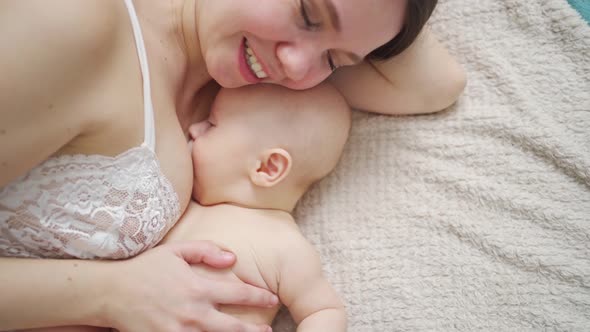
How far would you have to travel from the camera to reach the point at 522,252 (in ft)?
3.94

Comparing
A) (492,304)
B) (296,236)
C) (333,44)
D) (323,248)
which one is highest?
(333,44)

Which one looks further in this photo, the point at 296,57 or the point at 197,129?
the point at 197,129

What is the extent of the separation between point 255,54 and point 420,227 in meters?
0.53

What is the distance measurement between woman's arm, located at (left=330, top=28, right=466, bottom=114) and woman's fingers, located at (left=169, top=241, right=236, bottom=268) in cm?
49

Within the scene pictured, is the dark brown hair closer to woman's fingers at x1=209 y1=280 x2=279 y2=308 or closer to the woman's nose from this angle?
the woman's nose

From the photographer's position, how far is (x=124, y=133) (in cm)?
94

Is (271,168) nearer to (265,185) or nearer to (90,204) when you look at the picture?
(265,185)

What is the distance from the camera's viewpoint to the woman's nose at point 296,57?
38.8 inches

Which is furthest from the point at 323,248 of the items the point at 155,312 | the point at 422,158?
the point at 155,312

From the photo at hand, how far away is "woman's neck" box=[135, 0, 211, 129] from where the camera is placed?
42.6 inches

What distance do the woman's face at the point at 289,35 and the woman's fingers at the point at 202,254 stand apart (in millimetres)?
322

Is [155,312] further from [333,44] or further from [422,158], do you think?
[422,158]

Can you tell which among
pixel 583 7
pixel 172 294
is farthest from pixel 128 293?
pixel 583 7

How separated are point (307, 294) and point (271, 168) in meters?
0.26
